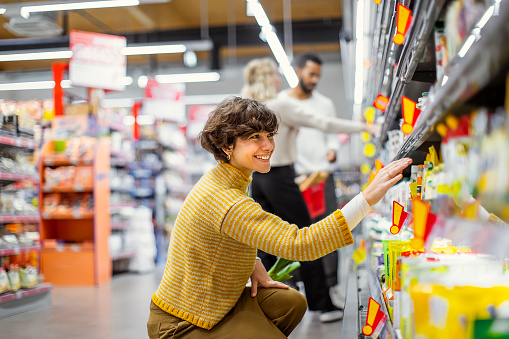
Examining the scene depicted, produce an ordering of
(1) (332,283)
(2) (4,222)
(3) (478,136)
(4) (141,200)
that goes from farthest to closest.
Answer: (4) (141,200) < (2) (4,222) < (1) (332,283) < (3) (478,136)

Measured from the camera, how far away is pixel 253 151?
6.58ft

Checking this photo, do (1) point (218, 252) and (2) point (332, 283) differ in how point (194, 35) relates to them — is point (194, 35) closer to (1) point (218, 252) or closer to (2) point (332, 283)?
(2) point (332, 283)

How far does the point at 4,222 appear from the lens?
4.69 metres

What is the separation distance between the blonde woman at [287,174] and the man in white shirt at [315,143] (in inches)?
20.3

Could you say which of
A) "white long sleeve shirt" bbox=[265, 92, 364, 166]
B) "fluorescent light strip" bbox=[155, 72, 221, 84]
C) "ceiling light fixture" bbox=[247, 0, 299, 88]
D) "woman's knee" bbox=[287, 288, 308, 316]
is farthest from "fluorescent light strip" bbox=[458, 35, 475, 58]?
"fluorescent light strip" bbox=[155, 72, 221, 84]

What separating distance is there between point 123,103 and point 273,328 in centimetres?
1643

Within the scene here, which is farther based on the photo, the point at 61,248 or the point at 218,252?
the point at 61,248

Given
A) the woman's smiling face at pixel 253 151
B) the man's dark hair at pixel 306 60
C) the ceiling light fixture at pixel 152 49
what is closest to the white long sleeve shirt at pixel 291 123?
Result: the man's dark hair at pixel 306 60

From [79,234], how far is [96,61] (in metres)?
2.43

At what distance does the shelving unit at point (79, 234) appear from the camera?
6.09 m

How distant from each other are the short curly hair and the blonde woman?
51.9 inches

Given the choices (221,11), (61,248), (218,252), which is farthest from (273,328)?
(221,11)

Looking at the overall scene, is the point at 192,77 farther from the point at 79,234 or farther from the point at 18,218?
the point at 18,218

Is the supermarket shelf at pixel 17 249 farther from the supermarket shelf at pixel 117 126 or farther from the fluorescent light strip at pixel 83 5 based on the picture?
the fluorescent light strip at pixel 83 5
